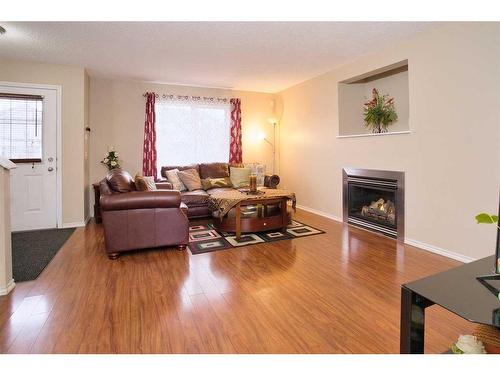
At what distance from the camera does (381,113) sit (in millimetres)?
4352

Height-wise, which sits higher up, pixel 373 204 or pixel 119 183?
pixel 119 183

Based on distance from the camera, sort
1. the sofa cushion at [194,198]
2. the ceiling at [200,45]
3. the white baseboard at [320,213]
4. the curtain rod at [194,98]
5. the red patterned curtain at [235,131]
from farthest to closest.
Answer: the red patterned curtain at [235,131], the curtain rod at [194,98], the white baseboard at [320,213], the sofa cushion at [194,198], the ceiling at [200,45]

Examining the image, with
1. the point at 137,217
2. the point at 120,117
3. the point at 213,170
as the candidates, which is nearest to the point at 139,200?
the point at 137,217

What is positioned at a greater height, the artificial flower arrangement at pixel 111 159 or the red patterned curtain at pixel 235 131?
the red patterned curtain at pixel 235 131

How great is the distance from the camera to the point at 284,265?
9.49 ft

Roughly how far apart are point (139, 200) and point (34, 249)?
1559 millimetres

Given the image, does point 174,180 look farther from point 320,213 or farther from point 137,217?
point 320,213

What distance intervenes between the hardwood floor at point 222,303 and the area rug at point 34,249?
0.15 m

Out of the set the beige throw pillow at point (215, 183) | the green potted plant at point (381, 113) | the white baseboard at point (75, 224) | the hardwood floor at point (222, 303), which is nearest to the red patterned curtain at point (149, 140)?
the beige throw pillow at point (215, 183)

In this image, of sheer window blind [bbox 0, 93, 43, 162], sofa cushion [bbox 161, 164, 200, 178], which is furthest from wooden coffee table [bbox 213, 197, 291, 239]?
sheer window blind [bbox 0, 93, 43, 162]

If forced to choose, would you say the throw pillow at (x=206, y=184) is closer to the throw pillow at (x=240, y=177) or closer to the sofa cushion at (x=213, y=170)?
the sofa cushion at (x=213, y=170)

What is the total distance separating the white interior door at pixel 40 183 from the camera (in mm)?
4273

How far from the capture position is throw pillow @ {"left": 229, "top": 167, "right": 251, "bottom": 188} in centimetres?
542
